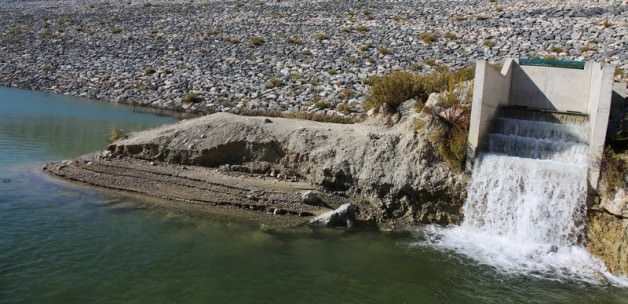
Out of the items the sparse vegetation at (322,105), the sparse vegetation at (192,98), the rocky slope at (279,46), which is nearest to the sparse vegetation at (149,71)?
the rocky slope at (279,46)

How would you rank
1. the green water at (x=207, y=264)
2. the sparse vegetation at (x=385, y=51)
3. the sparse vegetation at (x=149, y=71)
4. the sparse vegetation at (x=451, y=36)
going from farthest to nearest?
1. the sparse vegetation at (x=149, y=71)
2. the sparse vegetation at (x=451, y=36)
3. the sparse vegetation at (x=385, y=51)
4. the green water at (x=207, y=264)

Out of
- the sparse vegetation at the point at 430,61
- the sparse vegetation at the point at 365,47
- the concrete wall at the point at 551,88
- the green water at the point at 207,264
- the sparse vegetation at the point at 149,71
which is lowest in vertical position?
the green water at the point at 207,264

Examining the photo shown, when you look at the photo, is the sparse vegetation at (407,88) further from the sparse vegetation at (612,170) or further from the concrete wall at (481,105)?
the sparse vegetation at (612,170)

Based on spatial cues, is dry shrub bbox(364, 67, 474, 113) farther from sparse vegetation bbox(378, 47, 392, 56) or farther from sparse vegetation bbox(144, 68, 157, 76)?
sparse vegetation bbox(144, 68, 157, 76)

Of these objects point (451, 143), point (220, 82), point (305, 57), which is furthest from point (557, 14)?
point (451, 143)

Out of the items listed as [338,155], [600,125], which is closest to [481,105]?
[600,125]

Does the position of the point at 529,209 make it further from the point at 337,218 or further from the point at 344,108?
the point at 344,108

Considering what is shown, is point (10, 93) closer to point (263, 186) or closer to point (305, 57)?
point (305, 57)
